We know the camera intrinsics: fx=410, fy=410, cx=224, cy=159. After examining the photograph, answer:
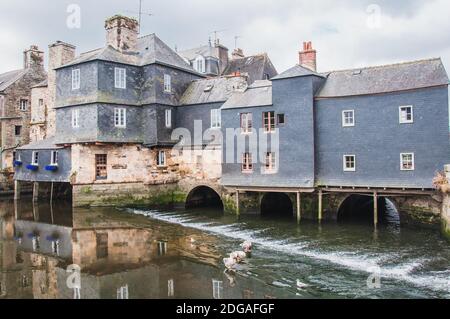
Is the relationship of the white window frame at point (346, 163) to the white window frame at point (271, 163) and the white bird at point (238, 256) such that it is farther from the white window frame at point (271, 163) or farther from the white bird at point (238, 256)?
the white bird at point (238, 256)

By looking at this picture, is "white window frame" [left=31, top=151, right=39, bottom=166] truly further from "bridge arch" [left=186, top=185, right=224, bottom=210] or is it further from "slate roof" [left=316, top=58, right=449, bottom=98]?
"slate roof" [left=316, top=58, right=449, bottom=98]

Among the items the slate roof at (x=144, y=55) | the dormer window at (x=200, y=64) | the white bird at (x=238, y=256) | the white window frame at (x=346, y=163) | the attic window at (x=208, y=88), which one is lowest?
the white bird at (x=238, y=256)

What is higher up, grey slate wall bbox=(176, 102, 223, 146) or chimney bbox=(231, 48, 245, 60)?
chimney bbox=(231, 48, 245, 60)

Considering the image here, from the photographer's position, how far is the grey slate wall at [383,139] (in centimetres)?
1917

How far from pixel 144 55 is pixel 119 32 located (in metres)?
2.49

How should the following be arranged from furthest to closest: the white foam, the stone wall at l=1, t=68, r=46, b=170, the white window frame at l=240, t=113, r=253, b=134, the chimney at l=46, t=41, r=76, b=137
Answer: the stone wall at l=1, t=68, r=46, b=170
the chimney at l=46, t=41, r=76, b=137
the white window frame at l=240, t=113, r=253, b=134
the white foam

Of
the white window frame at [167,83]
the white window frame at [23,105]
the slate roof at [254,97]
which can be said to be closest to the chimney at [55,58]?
the white window frame at [23,105]

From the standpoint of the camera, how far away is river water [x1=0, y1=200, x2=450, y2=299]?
38.4 ft

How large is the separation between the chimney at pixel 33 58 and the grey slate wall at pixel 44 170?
1424 cm

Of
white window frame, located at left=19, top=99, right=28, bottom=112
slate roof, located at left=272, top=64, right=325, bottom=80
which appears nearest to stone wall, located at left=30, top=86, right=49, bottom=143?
white window frame, located at left=19, top=99, right=28, bottom=112

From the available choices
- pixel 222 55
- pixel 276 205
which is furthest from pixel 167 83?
pixel 276 205

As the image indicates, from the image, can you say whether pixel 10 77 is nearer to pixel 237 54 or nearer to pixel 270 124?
pixel 237 54

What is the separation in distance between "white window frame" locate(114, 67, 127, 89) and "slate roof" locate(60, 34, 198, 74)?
62 centimetres

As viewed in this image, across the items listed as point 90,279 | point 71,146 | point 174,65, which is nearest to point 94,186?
point 71,146
